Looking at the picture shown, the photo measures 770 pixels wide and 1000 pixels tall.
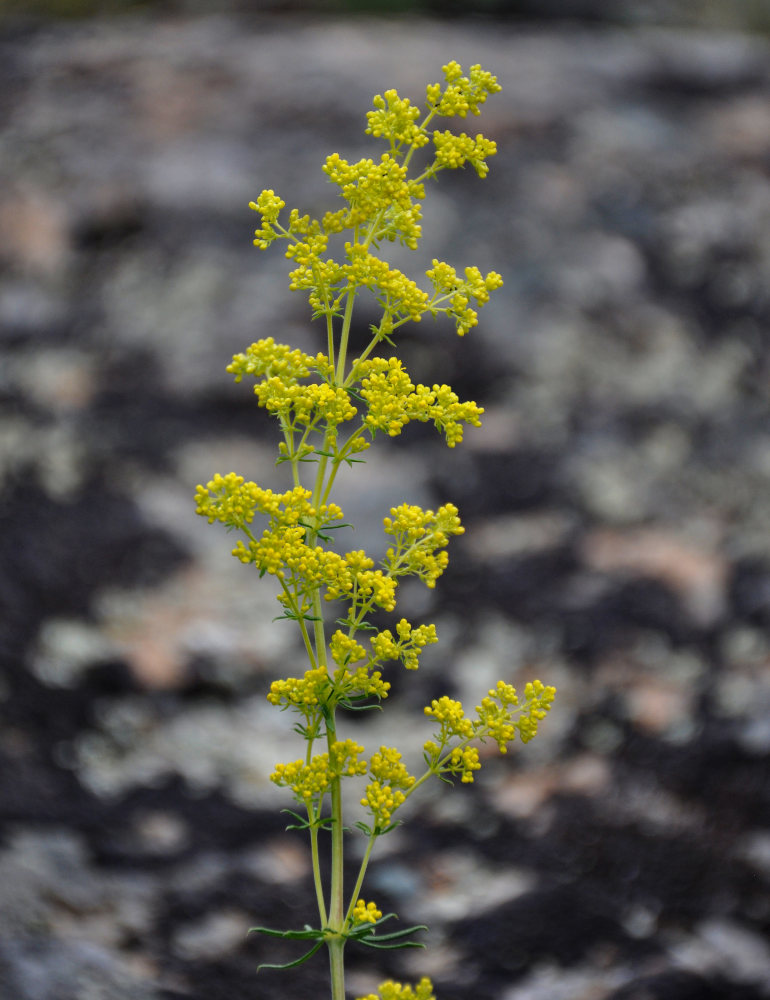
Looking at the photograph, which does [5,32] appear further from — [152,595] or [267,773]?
[267,773]

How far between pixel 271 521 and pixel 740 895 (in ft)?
5.62

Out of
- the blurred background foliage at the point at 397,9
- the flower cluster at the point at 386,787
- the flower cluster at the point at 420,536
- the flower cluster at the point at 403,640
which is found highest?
the blurred background foliage at the point at 397,9

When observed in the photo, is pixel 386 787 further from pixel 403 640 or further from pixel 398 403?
pixel 398 403

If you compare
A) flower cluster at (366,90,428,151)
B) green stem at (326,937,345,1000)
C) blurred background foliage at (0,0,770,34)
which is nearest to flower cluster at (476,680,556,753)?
green stem at (326,937,345,1000)

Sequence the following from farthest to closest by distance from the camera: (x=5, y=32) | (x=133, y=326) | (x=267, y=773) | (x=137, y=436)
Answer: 1. (x=5, y=32)
2. (x=133, y=326)
3. (x=137, y=436)
4. (x=267, y=773)

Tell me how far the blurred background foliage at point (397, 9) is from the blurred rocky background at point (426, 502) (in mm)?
473

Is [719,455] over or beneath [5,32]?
beneath

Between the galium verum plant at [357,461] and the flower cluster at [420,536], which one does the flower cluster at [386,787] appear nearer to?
the galium verum plant at [357,461]

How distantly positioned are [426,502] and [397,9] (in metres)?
2.99

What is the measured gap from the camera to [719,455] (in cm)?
290

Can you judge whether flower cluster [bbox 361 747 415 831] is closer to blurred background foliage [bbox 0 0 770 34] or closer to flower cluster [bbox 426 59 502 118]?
flower cluster [bbox 426 59 502 118]

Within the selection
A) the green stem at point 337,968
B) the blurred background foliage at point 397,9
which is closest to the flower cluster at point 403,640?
the green stem at point 337,968

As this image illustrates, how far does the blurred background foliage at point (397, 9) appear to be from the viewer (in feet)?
13.9

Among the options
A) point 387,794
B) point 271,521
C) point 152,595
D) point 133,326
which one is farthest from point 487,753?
point 133,326
